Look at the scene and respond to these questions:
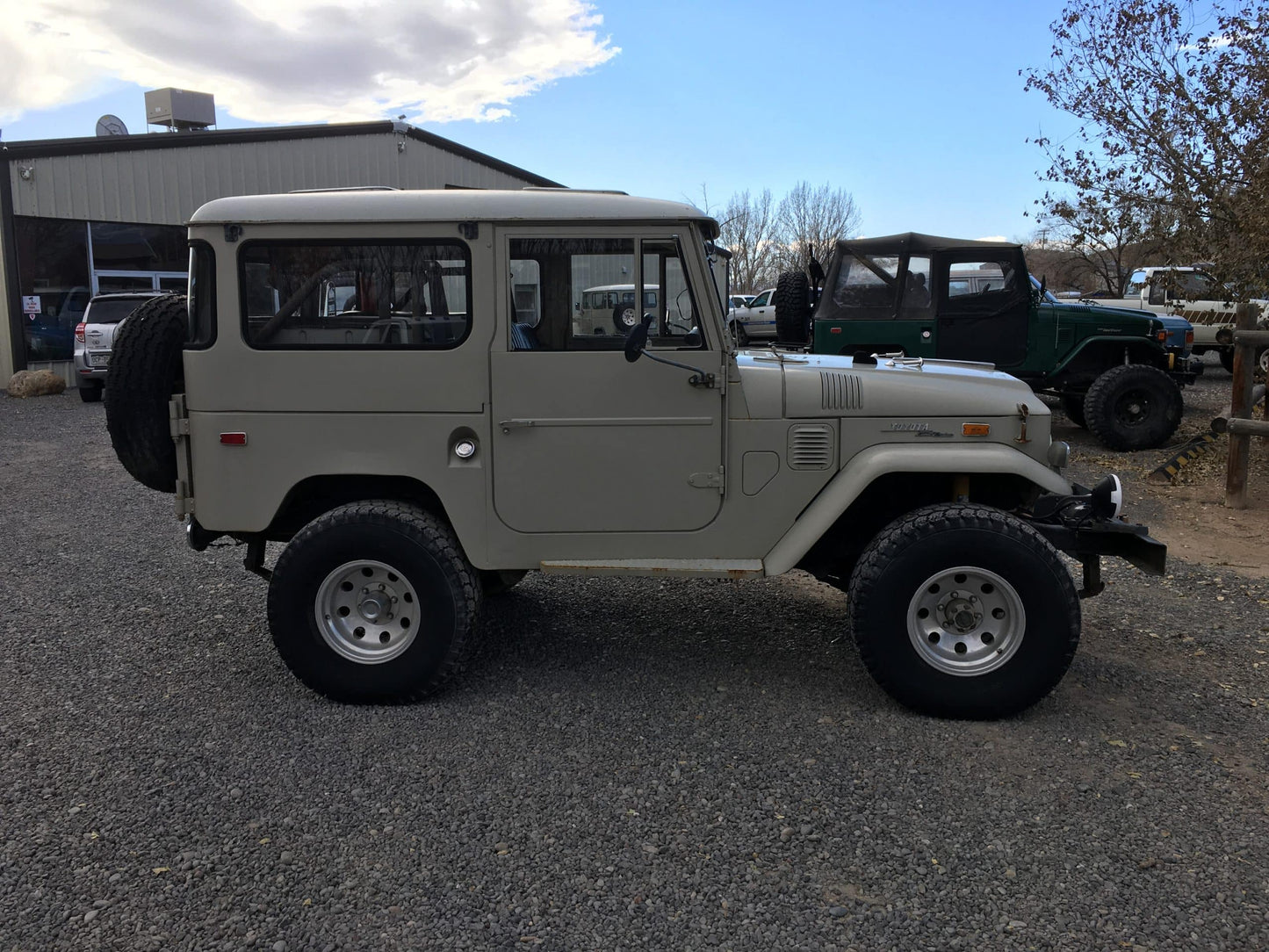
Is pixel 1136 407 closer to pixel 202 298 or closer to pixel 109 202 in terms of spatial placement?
pixel 202 298

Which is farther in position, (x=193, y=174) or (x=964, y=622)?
(x=193, y=174)

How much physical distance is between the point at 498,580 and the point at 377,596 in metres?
0.70

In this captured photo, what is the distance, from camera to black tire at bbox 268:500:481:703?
435 centimetres

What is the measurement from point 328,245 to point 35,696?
254 cm

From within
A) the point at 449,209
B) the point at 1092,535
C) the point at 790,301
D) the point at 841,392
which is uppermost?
the point at 449,209

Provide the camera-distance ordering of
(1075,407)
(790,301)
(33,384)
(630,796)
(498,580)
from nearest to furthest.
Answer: (630,796), (498,580), (790,301), (1075,407), (33,384)

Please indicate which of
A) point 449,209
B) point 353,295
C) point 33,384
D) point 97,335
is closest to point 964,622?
point 449,209

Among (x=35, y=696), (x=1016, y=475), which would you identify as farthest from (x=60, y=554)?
(x=1016, y=475)

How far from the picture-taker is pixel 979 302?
37.7 feet

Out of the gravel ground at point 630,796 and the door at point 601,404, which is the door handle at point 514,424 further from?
the gravel ground at point 630,796

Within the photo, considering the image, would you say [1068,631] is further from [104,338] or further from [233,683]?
[104,338]

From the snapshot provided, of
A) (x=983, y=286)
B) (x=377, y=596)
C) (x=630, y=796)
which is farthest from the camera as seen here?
(x=983, y=286)

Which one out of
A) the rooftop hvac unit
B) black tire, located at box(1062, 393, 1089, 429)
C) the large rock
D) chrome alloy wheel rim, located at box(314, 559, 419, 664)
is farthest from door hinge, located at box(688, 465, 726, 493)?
the rooftop hvac unit

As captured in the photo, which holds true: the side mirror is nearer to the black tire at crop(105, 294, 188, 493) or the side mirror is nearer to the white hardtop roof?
the white hardtop roof
